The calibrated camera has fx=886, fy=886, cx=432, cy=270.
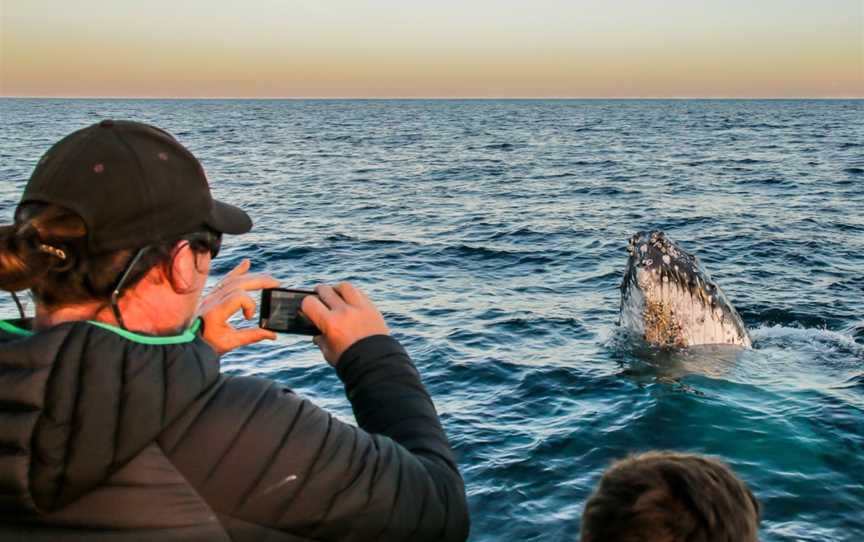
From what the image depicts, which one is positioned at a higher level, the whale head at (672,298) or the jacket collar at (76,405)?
the jacket collar at (76,405)

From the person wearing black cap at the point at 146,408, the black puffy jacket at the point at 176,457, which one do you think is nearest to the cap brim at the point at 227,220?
the person wearing black cap at the point at 146,408

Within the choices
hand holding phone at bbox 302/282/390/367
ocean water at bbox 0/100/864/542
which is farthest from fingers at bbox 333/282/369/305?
ocean water at bbox 0/100/864/542

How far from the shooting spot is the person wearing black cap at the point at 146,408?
1929 millimetres

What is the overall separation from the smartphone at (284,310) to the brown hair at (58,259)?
2.22 feet

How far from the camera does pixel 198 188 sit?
2.24 metres

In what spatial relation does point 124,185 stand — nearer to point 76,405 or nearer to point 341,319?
point 76,405

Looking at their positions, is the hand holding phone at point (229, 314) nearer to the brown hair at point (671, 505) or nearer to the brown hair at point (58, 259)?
the brown hair at point (58, 259)

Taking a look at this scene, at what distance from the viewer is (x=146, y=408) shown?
6.43ft

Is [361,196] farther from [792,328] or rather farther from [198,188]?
[198,188]

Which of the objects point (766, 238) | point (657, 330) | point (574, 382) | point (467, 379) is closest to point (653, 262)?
point (657, 330)

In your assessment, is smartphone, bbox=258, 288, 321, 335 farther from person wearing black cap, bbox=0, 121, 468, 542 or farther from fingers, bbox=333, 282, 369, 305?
person wearing black cap, bbox=0, 121, 468, 542

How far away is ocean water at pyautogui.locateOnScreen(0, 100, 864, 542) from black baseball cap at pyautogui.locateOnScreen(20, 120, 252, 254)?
4807mm

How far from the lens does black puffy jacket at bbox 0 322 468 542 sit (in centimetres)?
192

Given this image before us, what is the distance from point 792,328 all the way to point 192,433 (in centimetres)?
1229
